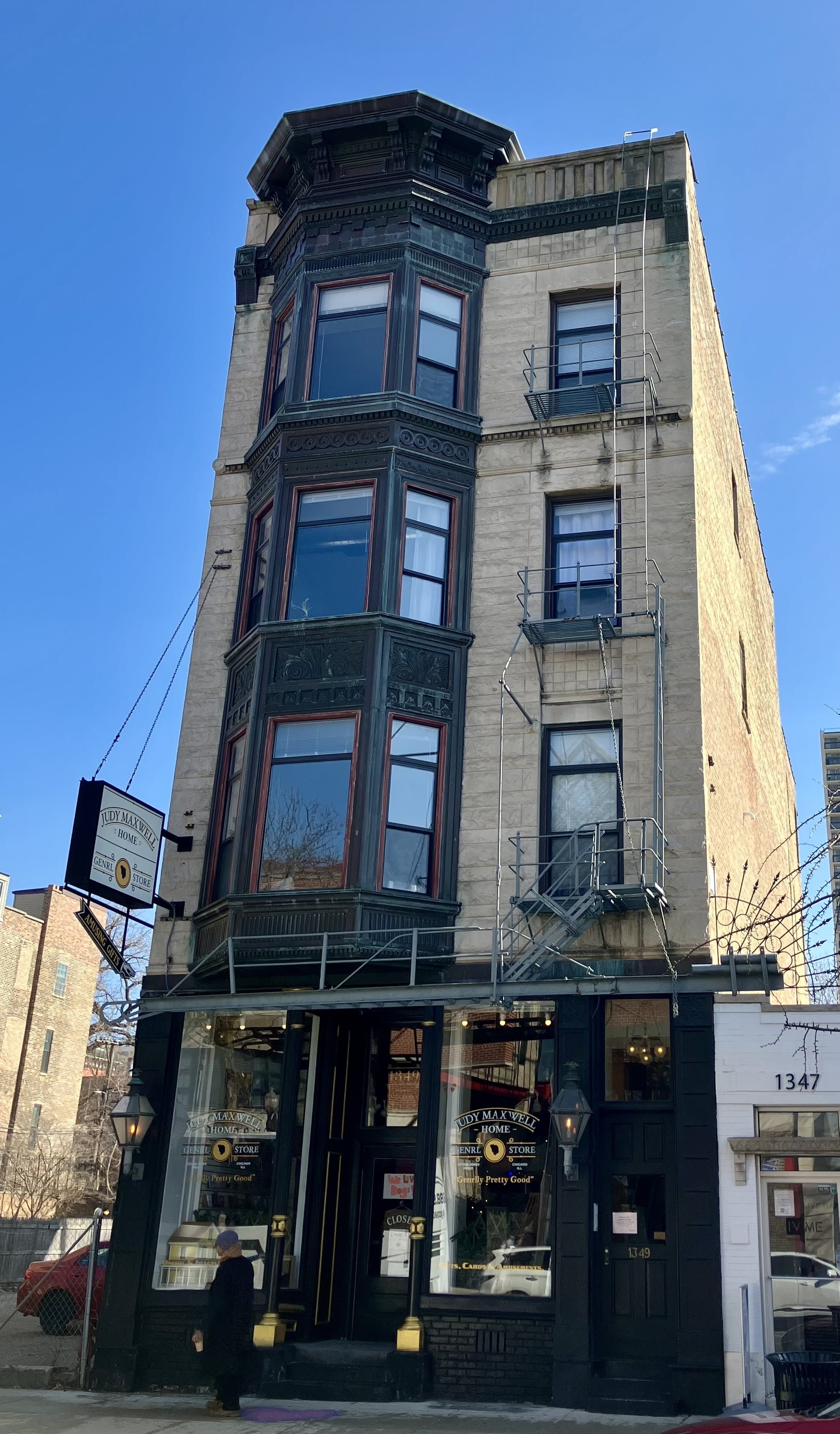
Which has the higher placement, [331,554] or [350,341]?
[350,341]

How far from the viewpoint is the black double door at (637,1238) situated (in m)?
14.5

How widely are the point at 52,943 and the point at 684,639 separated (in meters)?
39.9

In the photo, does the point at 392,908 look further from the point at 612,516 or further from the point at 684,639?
Answer: the point at 612,516

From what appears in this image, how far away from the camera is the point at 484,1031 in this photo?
16234 millimetres

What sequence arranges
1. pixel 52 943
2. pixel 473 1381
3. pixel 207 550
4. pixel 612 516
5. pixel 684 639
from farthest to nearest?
1. pixel 52 943
2. pixel 207 550
3. pixel 612 516
4. pixel 684 639
5. pixel 473 1381

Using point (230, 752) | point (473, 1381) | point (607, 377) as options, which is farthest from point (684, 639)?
point (473, 1381)

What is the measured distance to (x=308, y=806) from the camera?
56.5 ft

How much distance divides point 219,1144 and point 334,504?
8.92 meters

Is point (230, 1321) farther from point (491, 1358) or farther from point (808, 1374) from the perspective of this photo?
point (808, 1374)

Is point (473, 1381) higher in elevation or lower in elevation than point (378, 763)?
lower

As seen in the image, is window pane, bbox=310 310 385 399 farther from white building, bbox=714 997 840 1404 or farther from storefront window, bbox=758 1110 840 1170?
storefront window, bbox=758 1110 840 1170

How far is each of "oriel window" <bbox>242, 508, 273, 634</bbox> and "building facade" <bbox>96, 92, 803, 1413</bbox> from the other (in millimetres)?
127

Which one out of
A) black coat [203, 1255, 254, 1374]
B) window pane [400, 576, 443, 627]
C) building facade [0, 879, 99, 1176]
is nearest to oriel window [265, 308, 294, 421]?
window pane [400, 576, 443, 627]

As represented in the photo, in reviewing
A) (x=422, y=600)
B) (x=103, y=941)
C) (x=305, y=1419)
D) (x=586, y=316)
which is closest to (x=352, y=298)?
(x=586, y=316)
